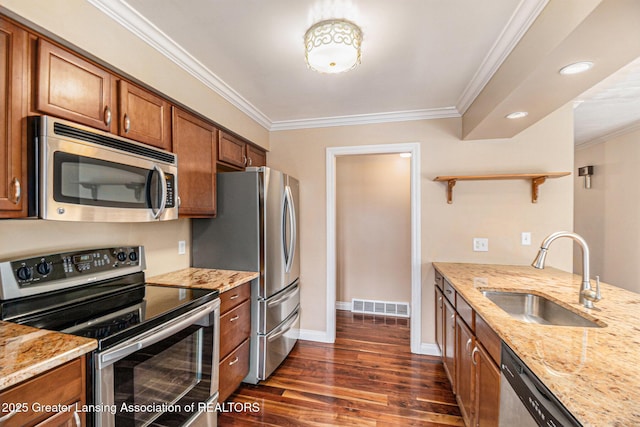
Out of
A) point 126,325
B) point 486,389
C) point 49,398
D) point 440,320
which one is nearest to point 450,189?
point 440,320

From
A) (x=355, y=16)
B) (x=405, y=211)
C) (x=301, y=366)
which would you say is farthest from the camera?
(x=405, y=211)

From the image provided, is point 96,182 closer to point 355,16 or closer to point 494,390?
point 355,16

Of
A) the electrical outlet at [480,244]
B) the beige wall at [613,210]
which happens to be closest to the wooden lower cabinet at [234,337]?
the electrical outlet at [480,244]

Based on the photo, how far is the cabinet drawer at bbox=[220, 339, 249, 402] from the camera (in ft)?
6.15

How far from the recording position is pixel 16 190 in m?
1.06

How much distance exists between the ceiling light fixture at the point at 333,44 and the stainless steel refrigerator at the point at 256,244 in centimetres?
101

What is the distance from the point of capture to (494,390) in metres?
1.24

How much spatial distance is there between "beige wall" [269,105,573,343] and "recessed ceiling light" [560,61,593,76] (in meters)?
1.29

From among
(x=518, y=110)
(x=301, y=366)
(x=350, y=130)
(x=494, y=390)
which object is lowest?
(x=301, y=366)

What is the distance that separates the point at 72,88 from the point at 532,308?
107 inches

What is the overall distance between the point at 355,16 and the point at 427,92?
1159mm

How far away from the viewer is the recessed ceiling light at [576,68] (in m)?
1.31

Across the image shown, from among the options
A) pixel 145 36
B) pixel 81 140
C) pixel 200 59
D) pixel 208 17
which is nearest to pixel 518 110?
pixel 208 17

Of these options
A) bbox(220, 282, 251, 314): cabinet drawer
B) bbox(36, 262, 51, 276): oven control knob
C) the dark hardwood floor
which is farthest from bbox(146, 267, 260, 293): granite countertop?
the dark hardwood floor
